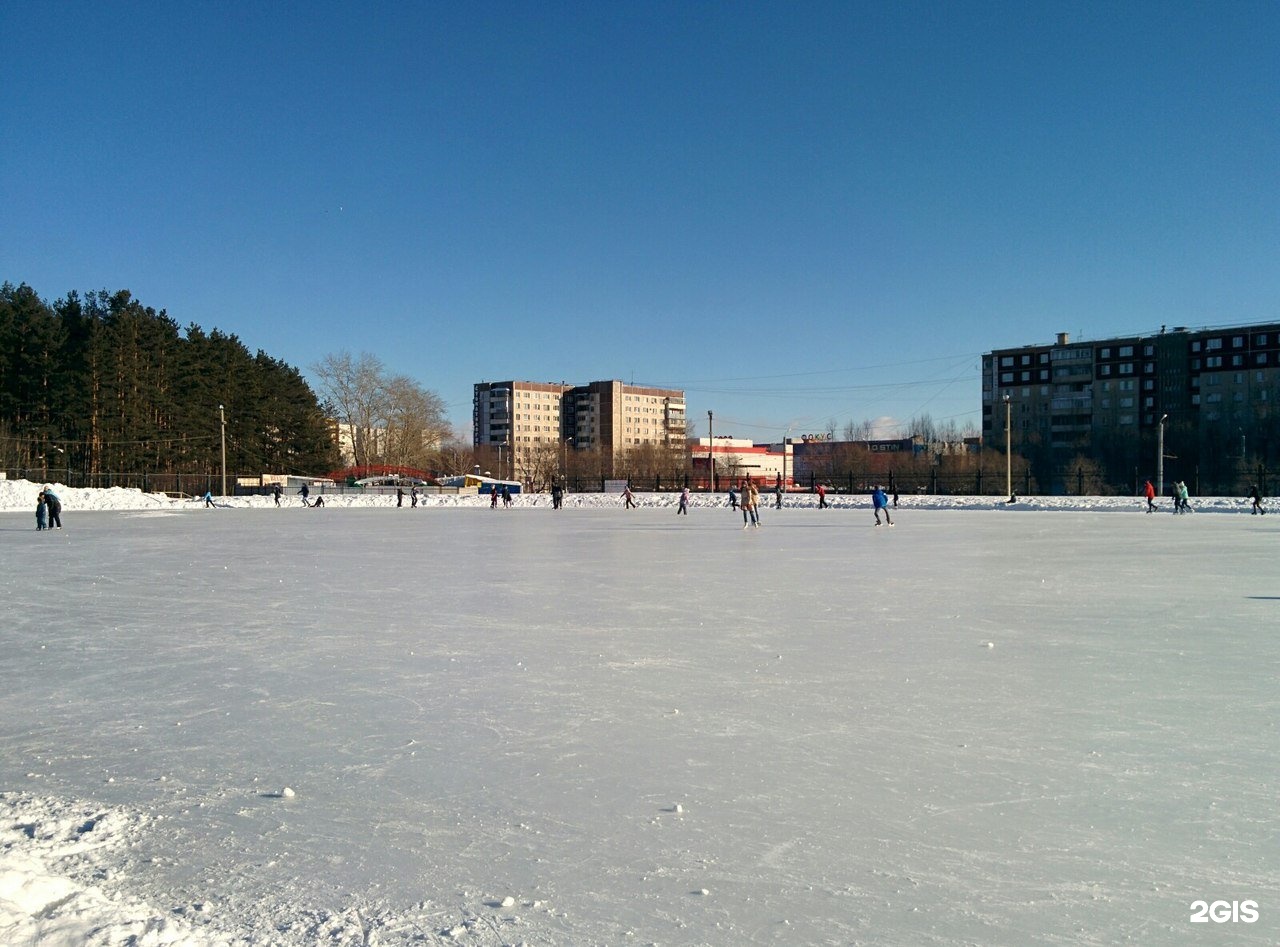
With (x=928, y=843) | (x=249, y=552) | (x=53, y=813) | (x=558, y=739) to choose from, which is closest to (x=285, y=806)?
(x=53, y=813)

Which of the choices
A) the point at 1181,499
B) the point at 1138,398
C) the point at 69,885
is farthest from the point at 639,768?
the point at 1138,398

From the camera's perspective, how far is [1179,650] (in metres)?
7.12

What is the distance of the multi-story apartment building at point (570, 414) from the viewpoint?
423ft

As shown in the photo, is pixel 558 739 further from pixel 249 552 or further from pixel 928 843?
pixel 249 552

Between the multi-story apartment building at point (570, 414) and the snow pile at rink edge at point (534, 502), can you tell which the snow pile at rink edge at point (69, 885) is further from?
the multi-story apartment building at point (570, 414)

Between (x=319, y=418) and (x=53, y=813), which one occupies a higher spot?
(x=319, y=418)

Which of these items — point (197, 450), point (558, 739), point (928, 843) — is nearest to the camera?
point (928, 843)

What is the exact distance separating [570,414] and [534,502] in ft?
283

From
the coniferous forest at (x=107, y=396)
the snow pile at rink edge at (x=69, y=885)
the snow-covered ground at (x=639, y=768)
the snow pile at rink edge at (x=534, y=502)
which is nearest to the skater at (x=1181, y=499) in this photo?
the snow pile at rink edge at (x=534, y=502)

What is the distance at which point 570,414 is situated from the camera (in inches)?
5226

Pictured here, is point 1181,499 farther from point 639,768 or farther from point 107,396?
point 107,396

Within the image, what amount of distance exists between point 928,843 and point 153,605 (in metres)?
9.15
